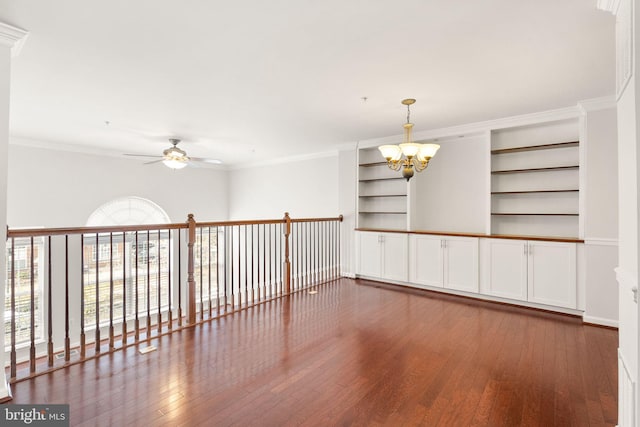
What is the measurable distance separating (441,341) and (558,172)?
9.65ft

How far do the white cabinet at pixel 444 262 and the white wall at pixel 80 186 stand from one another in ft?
18.1

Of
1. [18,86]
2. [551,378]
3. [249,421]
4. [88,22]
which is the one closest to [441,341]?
[551,378]

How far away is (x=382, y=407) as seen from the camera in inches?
77.5

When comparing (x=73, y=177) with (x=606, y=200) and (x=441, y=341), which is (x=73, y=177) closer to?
(x=441, y=341)

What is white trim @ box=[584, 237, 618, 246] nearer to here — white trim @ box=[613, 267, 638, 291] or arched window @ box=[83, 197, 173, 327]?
white trim @ box=[613, 267, 638, 291]

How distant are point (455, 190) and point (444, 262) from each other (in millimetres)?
1201

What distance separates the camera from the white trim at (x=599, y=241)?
3439 mm

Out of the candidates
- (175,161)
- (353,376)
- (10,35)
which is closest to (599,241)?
(353,376)

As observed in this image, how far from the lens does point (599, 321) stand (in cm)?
347

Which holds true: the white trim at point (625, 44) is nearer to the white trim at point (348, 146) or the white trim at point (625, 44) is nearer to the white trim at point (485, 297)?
the white trim at point (485, 297)

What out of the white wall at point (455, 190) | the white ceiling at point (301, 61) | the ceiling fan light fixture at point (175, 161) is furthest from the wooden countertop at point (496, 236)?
the ceiling fan light fixture at point (175, 161)

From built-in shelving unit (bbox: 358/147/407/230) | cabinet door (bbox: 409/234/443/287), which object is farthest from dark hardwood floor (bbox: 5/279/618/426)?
built-in shelving unit (bbox: 358/147/407/230)

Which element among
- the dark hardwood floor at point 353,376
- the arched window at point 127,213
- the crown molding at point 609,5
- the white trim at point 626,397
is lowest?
the dark hardwood floor at point 353,376

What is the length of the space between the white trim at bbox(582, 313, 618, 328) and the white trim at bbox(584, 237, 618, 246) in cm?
83
